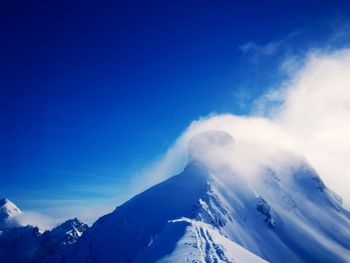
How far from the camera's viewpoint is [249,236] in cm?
19838

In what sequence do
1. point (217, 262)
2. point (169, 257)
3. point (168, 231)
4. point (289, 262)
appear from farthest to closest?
point (289, 262) → point (168, 231) → point (169, 257) → point (217, 262)

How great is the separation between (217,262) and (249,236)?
150 metres

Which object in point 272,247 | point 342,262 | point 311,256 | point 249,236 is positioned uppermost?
point 249,236

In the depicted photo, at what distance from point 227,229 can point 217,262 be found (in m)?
137

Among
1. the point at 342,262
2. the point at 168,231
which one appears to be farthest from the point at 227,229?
the point at 168,231

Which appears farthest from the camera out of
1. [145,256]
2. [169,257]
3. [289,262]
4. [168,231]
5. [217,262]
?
[289,262]

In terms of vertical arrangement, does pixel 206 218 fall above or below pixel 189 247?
above

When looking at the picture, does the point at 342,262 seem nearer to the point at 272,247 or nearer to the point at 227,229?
the point at 272,247

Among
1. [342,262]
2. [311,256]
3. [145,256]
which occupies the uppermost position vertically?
[145,256]

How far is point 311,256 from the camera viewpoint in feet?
654

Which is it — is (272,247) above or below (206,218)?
below

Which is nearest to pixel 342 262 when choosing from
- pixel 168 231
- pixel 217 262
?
pixel 168 231

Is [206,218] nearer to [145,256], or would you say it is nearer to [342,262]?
[342,262]

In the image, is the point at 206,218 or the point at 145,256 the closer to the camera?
the point at 145,256
